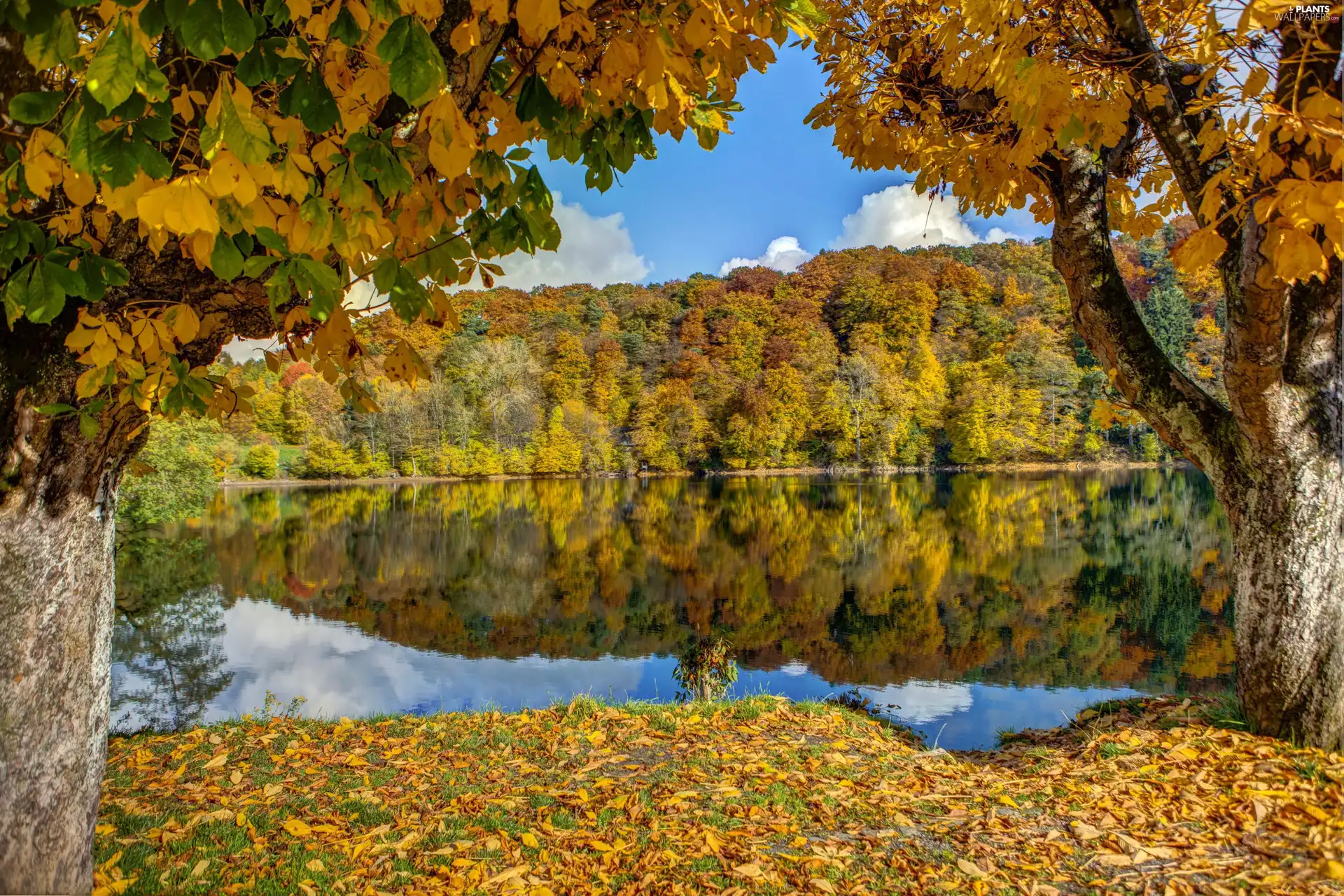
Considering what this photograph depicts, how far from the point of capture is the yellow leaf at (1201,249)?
2.26 meters

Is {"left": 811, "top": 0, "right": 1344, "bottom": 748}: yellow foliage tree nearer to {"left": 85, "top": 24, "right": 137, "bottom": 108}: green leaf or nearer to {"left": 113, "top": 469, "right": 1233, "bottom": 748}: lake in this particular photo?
{"left": 85, "top": 24, "right": 137, "bottom": 108}: green leaf

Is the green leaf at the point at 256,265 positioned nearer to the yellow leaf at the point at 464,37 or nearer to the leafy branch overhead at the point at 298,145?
the leafy branch overhead at the point at 298,145

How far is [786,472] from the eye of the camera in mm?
54250

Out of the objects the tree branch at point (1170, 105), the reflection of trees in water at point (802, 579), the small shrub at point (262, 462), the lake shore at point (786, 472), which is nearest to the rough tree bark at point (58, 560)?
the tree branch at point (1170, 105)

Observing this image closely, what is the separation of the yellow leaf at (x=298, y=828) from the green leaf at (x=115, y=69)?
334 cm

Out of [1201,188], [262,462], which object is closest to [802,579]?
[1201,188]

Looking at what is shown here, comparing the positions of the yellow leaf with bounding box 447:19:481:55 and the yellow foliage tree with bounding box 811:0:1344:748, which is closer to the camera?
the yellow leaf with bounding box 447:19:481:55

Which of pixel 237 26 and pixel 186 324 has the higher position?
pixel 237 26

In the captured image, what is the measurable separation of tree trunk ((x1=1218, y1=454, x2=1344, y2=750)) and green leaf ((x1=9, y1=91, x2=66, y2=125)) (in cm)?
488

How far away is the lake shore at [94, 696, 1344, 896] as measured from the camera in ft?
9.36

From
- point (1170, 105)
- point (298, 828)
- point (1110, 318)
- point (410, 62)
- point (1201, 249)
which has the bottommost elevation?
point (298, 828)

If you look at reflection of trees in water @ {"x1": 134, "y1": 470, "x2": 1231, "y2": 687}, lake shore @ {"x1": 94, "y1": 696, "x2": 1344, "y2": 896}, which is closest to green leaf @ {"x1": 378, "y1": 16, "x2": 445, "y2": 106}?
lake shore @ {"x1": 94, "y1": 696, "x2": 1344, "y2": 896}

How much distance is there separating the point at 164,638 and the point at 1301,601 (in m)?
14.4

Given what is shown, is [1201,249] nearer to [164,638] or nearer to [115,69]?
[115,69]
